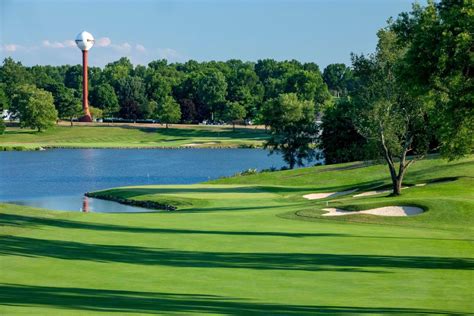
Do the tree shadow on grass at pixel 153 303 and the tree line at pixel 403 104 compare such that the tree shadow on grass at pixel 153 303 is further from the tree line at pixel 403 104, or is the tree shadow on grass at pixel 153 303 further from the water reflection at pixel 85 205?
the water reflection at pixel 85 205

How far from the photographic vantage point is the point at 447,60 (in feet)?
102

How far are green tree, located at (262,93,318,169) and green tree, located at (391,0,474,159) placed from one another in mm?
66307

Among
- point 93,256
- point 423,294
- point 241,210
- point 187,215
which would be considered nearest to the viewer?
point 423,294

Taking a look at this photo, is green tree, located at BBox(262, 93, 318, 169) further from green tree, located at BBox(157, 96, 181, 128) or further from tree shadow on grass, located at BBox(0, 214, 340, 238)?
green tree, located at BBox(157, 96, 181, 128)

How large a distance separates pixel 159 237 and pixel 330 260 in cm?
866

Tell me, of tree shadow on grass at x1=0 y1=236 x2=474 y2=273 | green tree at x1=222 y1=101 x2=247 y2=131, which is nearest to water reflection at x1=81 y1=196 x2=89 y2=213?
tree shadow on grass at x1=0 y1=236 x2=474 y2=273

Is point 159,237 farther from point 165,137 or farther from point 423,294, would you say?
point 165,137

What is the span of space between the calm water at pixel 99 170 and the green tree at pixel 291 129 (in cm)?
805

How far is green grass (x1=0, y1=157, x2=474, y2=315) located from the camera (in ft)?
67.3

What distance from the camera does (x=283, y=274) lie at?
25234 mm

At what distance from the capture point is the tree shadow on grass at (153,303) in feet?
64.0

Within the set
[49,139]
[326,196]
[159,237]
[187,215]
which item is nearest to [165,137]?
[49,139]

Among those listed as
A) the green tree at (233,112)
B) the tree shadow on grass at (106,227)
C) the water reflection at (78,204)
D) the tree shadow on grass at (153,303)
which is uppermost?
the green tree at (233,112)

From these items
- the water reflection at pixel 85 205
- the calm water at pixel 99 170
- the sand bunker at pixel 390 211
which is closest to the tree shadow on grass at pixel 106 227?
the sand bunker at pixel 390 211
